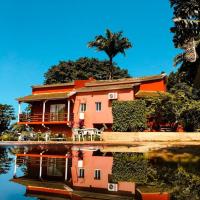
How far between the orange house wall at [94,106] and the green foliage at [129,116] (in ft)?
4.52

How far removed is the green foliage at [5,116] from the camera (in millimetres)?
47812

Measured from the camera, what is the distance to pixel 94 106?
4075 centimetres

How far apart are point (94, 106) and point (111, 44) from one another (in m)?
17.5

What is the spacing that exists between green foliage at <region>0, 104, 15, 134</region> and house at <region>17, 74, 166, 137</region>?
11.3 ft

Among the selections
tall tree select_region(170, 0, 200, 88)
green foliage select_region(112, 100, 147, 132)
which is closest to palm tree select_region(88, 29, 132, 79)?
green foliage select_region(112, 100, 147, 132)

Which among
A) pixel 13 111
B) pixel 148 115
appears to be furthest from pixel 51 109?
pixel 148 115

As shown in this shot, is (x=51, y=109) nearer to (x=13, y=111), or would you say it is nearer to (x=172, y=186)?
(x=13, y=111)

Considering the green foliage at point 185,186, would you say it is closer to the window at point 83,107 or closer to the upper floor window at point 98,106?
the upper floor window at point 98,106

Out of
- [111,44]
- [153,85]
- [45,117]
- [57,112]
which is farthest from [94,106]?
[111,44]

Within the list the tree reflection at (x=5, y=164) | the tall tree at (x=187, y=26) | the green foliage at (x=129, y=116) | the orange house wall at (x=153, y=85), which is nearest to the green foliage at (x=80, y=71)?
the orange house wall at (x=153, y=85)

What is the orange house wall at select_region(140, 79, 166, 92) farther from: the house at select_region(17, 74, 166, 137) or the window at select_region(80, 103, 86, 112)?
the window at select_region(80, 103, 86, 112)

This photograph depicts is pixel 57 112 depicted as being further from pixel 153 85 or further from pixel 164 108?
pixel 164 108

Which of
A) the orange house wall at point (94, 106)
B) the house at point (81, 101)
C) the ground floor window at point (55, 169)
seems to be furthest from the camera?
Answer: the house at point (81, 101)

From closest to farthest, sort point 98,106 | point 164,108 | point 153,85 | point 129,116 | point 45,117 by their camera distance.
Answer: point 164,108, point 129,116, point 98,106, point 153,85, point 45,117
